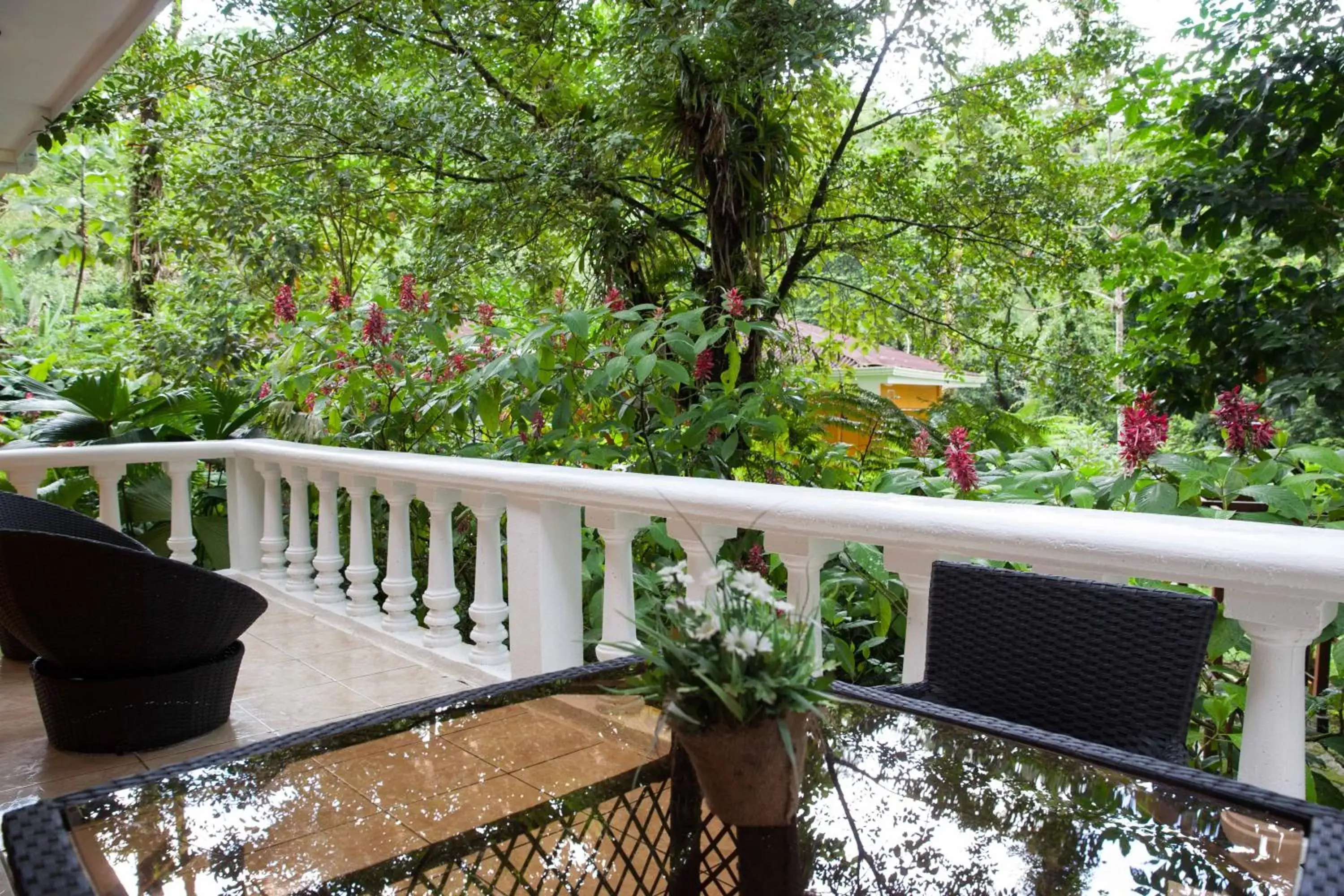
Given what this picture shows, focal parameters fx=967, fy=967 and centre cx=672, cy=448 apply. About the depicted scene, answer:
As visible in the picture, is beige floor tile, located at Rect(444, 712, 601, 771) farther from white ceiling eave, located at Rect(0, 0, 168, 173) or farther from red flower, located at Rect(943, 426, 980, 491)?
white ceiling eave, located at Rect(0, 0, 168, 173)

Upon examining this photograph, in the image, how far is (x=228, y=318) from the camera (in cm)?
655

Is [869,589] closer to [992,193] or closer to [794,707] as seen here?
[794,707]

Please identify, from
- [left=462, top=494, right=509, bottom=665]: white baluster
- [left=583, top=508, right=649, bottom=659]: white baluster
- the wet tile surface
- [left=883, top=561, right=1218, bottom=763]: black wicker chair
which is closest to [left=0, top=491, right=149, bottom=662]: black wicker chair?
[left=462, top=494, right=509, bottom=665]: white baluster

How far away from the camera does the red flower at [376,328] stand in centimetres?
359

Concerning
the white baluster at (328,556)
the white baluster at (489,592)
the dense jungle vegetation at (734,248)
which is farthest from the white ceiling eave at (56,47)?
the white baluster at (489,592)

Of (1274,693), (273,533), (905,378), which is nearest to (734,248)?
(273,533)

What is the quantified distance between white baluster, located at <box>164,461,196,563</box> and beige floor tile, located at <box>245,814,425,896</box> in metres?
3.34

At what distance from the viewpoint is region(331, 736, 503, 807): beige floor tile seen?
1.09 meters

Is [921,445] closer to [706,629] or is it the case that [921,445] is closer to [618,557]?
[618,557]

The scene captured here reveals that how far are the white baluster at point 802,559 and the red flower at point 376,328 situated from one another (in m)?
2.23

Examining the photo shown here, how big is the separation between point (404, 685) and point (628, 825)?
199 cm

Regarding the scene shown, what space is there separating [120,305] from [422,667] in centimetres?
1317

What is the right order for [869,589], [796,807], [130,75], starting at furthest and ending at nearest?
[130,75] < [869,589] < [796,807]

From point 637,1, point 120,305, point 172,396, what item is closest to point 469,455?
point 172,396
